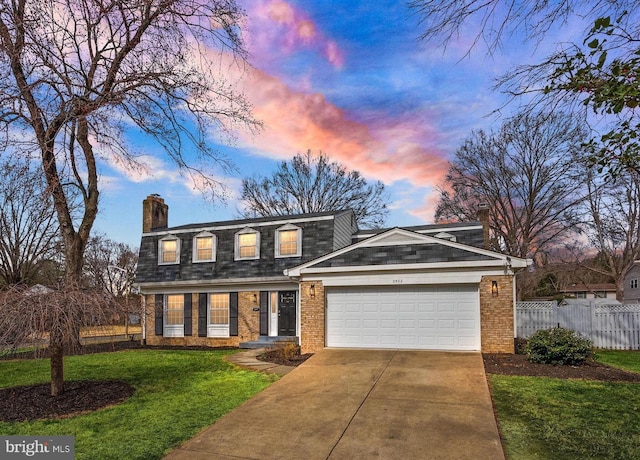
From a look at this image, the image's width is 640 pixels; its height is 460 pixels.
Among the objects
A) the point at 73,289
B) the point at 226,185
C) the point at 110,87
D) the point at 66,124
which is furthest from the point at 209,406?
the point at 110,87

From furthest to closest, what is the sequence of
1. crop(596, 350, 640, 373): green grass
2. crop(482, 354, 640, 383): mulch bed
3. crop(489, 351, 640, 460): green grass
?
crop(596, 350, 640, 373): green grass, crop(482, 354, 640, 383): mulch bed, crop(489, 351, 640, 460): green grass

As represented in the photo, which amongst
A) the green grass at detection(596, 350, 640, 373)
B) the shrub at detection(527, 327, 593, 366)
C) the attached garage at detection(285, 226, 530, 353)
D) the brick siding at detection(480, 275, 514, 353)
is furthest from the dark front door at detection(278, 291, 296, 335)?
the green grass at detection(596, 350, 640, 373)

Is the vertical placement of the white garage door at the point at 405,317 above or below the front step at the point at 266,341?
above

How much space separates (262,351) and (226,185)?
7.14 meters

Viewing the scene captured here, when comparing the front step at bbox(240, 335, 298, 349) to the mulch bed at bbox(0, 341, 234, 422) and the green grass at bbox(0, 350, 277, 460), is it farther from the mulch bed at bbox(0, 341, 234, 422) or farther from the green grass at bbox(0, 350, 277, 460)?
the mulch bed at bbox(0, 341, 234, 422)

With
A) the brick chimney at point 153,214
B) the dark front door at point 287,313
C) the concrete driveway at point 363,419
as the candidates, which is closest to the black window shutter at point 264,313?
the dark front door at point 287,313

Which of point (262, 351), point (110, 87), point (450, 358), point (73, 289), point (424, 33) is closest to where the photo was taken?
point (424, 33)

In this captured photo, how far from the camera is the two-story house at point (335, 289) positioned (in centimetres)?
1147

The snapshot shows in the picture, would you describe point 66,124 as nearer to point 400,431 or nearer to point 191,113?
point 191,113

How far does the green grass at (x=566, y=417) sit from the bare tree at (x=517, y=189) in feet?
59.2

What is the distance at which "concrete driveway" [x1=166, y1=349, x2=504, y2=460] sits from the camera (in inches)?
194

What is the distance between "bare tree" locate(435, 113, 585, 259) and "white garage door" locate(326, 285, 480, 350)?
15.4m

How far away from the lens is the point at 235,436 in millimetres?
5449

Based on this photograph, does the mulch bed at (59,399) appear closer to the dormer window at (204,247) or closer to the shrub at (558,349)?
the dormer window at (204,247)
